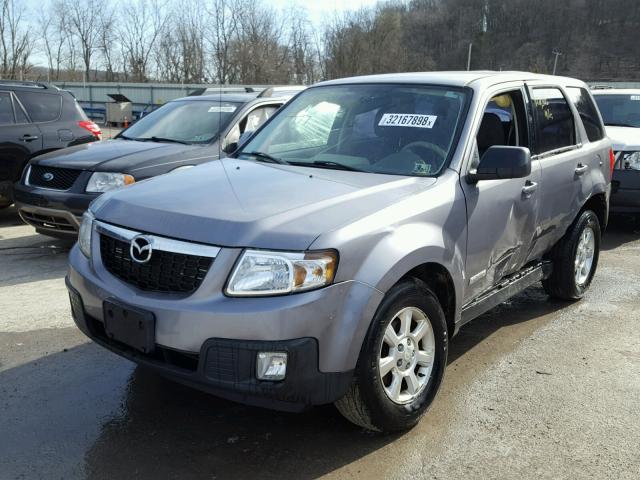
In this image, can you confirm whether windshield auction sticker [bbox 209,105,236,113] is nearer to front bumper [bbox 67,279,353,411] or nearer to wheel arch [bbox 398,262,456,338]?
wheel arch [bbox 398,262,456,338]

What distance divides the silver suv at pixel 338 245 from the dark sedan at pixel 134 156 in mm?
2217

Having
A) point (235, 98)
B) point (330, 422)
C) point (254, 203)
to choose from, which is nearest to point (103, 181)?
point (235, 98)

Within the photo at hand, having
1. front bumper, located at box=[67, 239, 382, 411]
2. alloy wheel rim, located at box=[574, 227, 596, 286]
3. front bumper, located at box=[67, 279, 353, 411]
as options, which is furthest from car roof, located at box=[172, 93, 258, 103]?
front bumper, located at box=[67, 279, 353, 411]

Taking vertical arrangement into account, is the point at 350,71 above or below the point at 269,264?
above

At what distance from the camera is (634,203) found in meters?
7.84

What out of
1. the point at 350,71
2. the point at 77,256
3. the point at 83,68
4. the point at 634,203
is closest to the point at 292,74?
the point at 350,71

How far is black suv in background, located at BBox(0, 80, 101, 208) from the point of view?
26.1ft

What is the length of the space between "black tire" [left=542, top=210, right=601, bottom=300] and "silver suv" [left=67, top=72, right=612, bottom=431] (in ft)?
1.51

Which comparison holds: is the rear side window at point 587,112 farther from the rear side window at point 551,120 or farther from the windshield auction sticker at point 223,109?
the windshield auction sticker at point 223,109

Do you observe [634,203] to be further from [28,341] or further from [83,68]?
[83,68]

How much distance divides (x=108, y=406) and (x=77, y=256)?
837 mm

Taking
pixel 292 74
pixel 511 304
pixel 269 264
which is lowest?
pixel 511 304

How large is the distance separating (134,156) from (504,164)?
4.12 meters

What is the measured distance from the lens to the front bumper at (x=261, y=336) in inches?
100
